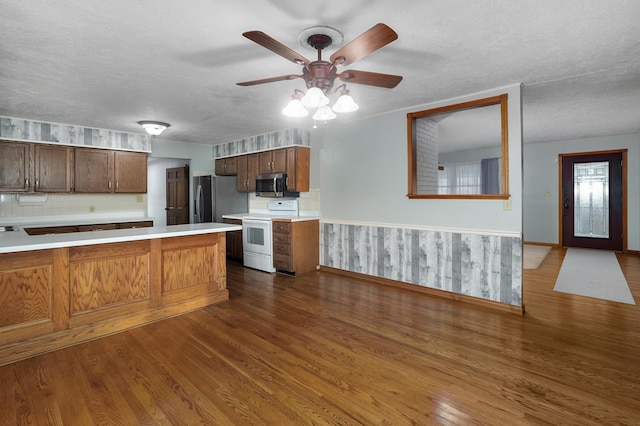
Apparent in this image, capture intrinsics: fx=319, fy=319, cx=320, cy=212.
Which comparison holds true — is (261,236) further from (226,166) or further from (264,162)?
(226,166)

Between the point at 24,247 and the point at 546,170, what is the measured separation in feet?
27.7

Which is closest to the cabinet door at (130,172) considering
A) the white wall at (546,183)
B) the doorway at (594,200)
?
the white wall at (546,183)

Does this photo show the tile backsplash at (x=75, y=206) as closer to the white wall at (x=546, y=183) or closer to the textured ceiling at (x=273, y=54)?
the textured ceiling at (x=273, y=54)

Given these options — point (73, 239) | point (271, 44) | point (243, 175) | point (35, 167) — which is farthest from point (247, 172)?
point (271, 44)

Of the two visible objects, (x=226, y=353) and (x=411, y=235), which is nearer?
(x=226, y=353)

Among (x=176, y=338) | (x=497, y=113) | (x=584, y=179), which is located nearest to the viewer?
(x=176, y=338)

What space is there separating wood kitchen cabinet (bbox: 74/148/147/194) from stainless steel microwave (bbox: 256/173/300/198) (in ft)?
6.55

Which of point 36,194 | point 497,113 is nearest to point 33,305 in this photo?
point 36,194

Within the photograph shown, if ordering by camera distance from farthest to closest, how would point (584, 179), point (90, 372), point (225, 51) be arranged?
point (584, 179) < point (225, 51) < point (90, 372)

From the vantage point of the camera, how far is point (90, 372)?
→ 2.20m

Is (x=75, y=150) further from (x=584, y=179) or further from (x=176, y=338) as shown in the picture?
(x=584, y=179)

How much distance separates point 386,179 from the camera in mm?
4328

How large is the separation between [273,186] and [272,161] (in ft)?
1.53

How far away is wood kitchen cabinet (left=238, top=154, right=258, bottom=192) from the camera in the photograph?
570cm
